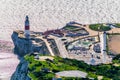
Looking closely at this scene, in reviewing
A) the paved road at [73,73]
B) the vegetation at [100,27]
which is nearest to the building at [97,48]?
the vegetation at [100,27]

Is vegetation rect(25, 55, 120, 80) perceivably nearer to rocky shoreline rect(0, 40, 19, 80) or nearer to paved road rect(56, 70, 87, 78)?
paved road rect(56, 70, 87, 78)

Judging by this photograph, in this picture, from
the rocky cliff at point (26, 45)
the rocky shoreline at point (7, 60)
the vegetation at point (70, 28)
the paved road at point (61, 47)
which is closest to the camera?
the paved road at point (61, 47)

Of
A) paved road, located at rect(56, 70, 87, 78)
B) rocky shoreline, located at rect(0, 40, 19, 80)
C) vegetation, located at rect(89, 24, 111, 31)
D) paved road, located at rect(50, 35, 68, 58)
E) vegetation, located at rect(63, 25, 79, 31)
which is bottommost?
rocky shoreline, located at rect(0, 40, 19, 80)

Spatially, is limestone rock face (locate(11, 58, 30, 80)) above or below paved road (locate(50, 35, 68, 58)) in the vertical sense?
below

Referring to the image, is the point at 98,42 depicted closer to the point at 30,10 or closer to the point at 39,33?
the point at 39,33

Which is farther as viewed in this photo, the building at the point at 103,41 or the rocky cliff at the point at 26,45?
the rocky cliff at the point at 26,45

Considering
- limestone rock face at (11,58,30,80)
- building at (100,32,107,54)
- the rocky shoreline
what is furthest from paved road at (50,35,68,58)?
limestone rock face at (11,58,30,80)

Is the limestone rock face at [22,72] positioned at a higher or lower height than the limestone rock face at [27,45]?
lower

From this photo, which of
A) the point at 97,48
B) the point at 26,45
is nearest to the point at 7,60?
the point at 26,45

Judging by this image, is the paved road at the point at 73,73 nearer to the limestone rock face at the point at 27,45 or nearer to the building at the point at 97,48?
the building at the point at 97,48

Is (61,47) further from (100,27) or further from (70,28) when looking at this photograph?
(100,27)
